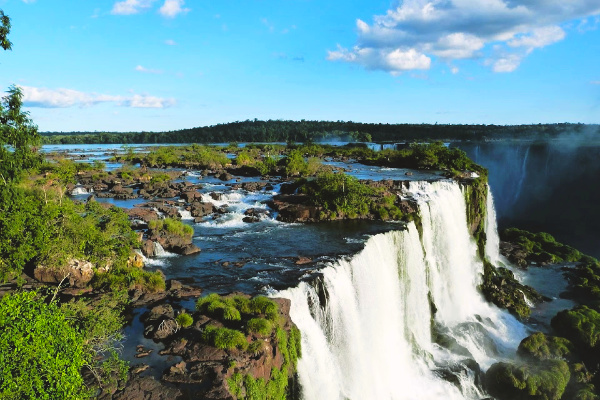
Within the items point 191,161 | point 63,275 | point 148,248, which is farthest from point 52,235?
point 191,161

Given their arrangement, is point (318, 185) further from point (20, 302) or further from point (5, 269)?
point (20, 302)

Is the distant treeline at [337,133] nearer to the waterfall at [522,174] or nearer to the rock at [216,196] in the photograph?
the waterfall at [522,174]

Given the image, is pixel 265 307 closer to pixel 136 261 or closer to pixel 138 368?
pixel 138 368

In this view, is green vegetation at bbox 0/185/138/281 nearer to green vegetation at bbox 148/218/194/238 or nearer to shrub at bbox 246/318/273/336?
green vegetation at bbox 148/218/194/238

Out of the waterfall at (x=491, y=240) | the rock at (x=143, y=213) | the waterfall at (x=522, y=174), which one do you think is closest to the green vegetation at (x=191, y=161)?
the rock at (x=143, y=213)

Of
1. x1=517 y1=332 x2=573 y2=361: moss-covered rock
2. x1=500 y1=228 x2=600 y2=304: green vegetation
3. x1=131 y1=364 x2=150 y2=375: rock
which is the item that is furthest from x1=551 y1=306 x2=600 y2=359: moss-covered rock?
x1=131 y1=364 x2=150 y2=375: rock
